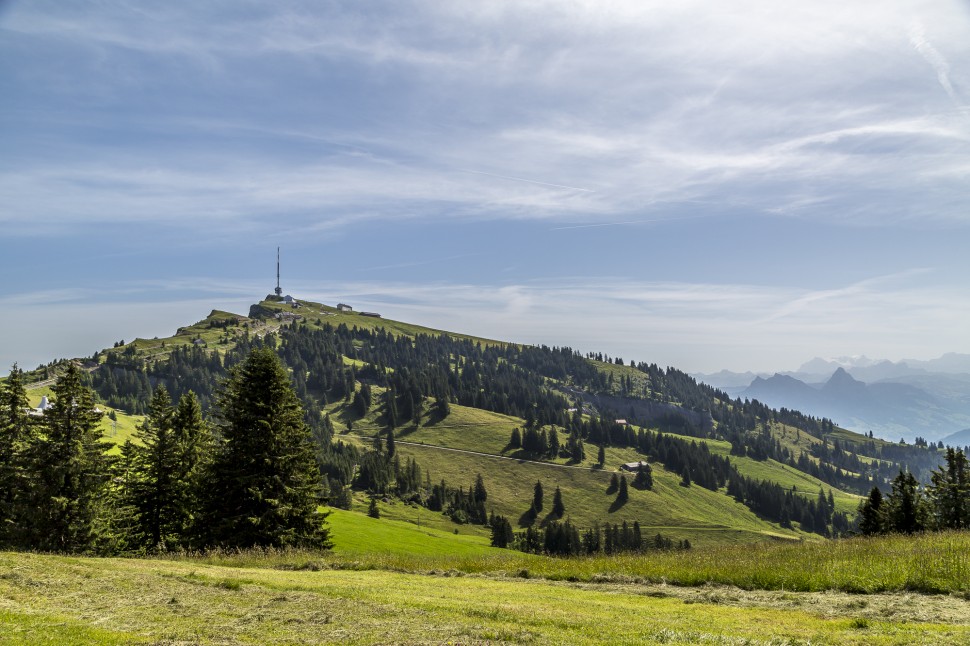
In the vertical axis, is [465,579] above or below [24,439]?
below

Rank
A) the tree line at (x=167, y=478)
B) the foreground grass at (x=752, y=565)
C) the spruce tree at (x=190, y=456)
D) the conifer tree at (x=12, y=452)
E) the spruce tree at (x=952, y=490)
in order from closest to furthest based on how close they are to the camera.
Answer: the foreground grass at (x=752, y=565)
the tree line at (x=167, y=478)
the conifer tree at (x=12, y=452)
the spruce tree at (x=190, y=456)
the spruce tree at (x=952, y=490)

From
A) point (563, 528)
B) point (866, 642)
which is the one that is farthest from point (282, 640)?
point (563, 528)

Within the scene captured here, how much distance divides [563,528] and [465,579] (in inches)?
5992

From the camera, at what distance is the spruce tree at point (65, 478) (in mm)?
41906

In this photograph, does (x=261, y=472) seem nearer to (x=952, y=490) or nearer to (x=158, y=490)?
(x=158, y=490)

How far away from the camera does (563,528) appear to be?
166875 millimetres

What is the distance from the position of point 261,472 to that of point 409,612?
28035 mm

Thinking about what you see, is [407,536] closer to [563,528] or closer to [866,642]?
[563,528]

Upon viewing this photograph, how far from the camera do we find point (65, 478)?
42688 mm

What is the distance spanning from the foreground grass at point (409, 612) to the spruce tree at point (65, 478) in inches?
959

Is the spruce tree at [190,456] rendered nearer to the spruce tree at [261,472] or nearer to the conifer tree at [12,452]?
the spruce tree at [261,472]

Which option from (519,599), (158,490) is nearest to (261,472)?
(158,490)

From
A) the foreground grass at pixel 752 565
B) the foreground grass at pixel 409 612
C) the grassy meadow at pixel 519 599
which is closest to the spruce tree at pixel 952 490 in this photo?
the foreground grass at pixel 752 565

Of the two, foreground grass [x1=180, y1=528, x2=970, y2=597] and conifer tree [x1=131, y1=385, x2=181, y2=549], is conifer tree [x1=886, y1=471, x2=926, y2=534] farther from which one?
conifer tree [x1=131, y1=385, x2=181, y2=549]
